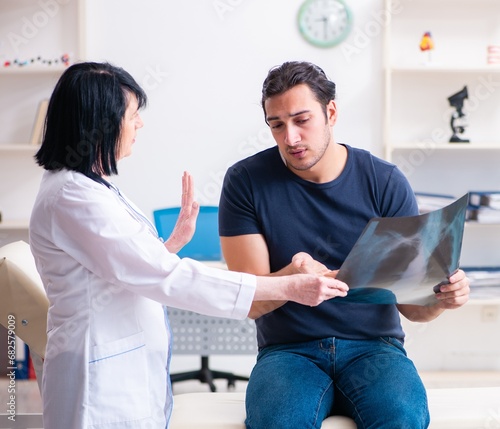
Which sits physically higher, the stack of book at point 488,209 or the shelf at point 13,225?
the stack of book at point 488,209

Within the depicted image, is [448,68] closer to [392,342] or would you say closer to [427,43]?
[427,43]

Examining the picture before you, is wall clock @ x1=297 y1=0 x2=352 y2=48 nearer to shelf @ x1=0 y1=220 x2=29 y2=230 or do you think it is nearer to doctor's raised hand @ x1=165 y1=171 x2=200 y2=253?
shelf @ x1=0 y1=220 x2=29 y2=230

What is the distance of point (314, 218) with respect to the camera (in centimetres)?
186

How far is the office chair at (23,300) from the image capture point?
166 cm

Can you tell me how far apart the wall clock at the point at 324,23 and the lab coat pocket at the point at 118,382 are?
8.67 ft

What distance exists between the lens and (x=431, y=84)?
384cm

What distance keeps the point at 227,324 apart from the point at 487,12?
206cm

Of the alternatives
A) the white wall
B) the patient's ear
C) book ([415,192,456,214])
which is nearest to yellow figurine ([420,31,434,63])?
the white wall

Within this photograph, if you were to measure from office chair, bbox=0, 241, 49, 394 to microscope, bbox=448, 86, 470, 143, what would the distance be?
8.34ft

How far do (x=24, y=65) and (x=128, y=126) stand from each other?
2.48 m

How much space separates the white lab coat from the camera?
1455 millimetres

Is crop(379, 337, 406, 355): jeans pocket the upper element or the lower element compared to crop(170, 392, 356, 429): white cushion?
upper

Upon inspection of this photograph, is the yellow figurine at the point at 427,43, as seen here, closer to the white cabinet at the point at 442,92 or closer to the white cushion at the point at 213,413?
the white cabinet at the point at 442,92

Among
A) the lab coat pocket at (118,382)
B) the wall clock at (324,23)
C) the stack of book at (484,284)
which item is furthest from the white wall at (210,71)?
the lab coat pocket at (118,382)
